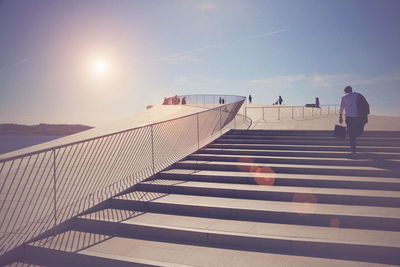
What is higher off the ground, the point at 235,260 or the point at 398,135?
the point at 398,135

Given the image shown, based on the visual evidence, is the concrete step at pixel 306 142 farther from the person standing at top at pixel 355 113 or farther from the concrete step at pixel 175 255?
the concrete step at pixel 175 255

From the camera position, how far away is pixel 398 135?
8.71 metres

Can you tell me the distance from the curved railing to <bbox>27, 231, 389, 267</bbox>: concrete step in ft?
2.08

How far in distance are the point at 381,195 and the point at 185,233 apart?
10.9ft

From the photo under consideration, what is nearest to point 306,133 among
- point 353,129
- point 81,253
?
point 353,129

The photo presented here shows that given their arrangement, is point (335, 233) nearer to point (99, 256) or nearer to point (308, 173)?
point (308, 173)

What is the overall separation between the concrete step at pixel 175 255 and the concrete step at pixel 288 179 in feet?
7.51

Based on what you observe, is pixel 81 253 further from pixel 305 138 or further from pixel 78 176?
pixel 305 138

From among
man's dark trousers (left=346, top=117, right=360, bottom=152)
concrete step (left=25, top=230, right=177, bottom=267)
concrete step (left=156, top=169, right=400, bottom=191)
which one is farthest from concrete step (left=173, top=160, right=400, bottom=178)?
concrete step (left=25, top=230, right=177, bottom=267)

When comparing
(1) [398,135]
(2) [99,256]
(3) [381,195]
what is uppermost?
(1) [398,135]

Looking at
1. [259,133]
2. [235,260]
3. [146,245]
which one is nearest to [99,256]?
[146,245]

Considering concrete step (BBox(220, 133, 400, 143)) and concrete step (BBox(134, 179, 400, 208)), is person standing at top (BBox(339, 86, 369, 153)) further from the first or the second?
concrete step (BBox(134, 179, 400, 208))

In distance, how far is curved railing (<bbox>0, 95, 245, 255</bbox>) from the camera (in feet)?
14.9

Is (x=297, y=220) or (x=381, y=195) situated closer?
(x=297, y=220)
